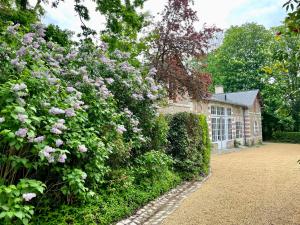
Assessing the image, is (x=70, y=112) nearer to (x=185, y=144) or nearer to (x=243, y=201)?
(x=243, y=201)

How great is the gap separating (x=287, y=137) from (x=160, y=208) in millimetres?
27990

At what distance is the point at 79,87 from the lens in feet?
18.5

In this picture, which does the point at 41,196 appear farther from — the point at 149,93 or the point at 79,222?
the point at 149,93

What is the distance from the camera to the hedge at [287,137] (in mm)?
29584

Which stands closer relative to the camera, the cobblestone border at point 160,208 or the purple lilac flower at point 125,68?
the cobblestone border at point 160,208

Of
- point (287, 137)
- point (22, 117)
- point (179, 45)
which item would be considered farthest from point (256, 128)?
point (22, 117)

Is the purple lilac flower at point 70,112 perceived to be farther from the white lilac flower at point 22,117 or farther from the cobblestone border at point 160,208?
the cobblestone border at point 160,208

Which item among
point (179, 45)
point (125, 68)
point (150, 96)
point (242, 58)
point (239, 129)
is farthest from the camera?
point (242, 58)

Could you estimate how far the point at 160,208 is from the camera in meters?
5.98

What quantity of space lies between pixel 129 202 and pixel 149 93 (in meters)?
2.73

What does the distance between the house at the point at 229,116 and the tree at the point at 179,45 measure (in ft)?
9.68

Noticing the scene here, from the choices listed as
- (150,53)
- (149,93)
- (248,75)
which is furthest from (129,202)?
(248,75)

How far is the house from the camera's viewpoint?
18.3 meters

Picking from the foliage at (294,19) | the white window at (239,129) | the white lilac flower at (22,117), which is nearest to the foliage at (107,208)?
the white lilac flower at (22,117)
